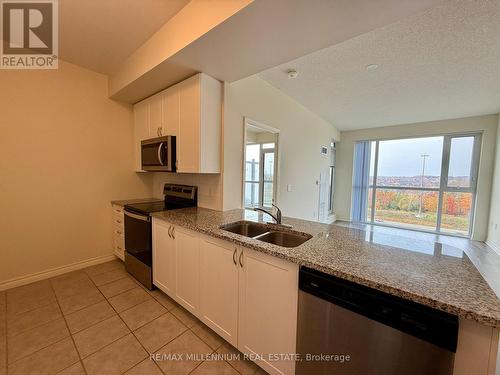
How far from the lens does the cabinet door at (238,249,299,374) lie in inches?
46.3

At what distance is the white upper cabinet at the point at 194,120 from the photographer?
2.07 meters

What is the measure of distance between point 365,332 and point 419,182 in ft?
18.8

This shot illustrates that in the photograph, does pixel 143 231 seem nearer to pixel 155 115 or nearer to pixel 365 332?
pixel 155 115

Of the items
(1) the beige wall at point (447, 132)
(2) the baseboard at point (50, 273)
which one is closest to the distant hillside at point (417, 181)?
(1) the beige wall at point (447, 132)

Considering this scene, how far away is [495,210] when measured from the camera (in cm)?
406

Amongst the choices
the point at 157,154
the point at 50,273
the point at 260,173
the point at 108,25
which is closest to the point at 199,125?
the point at 157,154

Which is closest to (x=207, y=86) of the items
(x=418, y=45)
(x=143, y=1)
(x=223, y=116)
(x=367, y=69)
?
(x=223, y=116)

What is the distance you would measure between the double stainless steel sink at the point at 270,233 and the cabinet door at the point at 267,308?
0.30m

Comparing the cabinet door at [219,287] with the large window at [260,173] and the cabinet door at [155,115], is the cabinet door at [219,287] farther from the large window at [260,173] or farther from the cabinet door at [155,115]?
the large window at [260,173]

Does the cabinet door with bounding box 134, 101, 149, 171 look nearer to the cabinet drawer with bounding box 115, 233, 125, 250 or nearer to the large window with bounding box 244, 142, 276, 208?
the cabinet drawer with bounding box 115, 233, 125, 250

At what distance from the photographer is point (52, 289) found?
2.23 metres

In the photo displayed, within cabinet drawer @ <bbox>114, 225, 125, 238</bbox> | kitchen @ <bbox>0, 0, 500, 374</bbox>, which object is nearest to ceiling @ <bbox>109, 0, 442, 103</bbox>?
kitchen @ <bbox>0, 0, 500, 374</bbox>

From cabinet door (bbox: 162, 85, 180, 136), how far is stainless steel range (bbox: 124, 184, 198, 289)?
2.41 ft

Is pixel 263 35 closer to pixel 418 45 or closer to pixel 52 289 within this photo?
pixel 418 45
